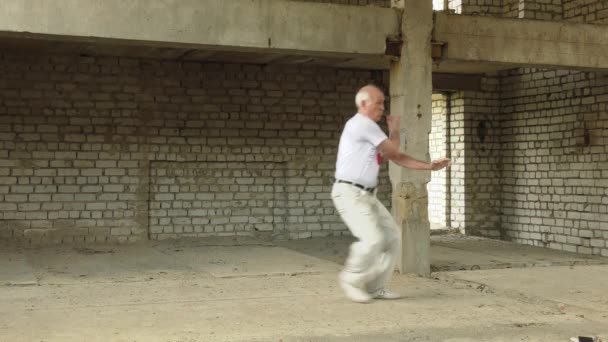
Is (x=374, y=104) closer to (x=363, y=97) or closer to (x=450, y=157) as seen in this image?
(x=363, y=97)

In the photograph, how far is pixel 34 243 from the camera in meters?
10.7

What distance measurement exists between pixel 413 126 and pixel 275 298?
8.53 feet

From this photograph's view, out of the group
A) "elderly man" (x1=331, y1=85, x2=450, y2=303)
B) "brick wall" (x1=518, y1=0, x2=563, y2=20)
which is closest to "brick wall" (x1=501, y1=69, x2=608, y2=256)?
"brick wall" (x1=518, y1=0, x2=563, y2=20)

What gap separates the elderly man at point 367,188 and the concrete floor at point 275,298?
380 mm

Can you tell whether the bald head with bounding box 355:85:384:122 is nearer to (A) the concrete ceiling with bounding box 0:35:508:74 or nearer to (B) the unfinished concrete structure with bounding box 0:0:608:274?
(B) the unfinished concrete structure with bounding box 0:0:608:274

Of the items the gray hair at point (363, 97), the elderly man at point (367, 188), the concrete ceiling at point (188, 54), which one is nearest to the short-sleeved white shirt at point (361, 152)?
the elderly man at point (367, 188)

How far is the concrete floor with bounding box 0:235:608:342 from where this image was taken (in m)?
5.36

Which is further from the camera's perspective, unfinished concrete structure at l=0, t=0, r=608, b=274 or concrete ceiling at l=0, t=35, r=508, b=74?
concrete ceiling at l=0, t=35, r=508, b=74

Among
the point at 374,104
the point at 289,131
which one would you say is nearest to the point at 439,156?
the point at 289,131

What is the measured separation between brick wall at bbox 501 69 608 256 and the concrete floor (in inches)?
38.9

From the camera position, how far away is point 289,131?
12070mm

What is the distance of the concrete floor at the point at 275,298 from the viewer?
5.36 m

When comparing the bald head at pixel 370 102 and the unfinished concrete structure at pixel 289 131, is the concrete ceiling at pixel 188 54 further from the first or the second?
the bald head at pixel 370 102

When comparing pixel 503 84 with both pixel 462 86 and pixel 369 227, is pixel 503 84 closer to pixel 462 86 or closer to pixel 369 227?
pixel 462 86
